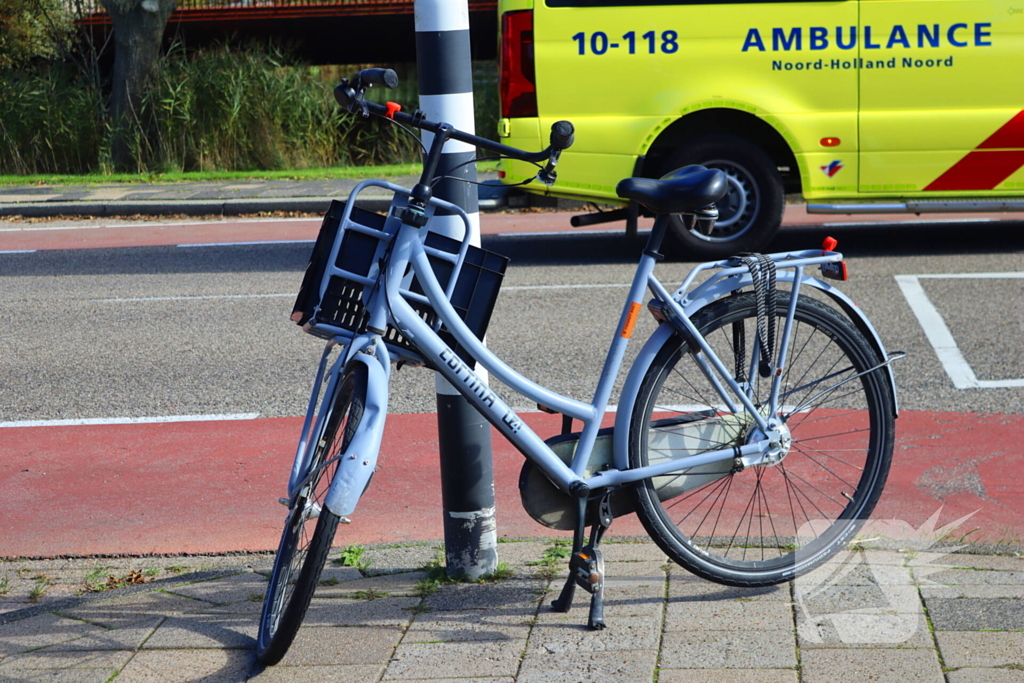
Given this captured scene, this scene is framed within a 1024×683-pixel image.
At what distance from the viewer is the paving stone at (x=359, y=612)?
3271 mm

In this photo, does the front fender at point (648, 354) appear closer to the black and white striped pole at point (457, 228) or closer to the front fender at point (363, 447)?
the black and white striped pole at point (457, 228)

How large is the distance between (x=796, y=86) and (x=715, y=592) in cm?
619

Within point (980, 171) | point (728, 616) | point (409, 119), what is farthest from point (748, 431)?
point (980, 171)

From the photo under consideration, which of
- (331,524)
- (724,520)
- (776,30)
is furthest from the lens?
(776,30)

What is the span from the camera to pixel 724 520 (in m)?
4.18

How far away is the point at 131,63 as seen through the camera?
56.2 feet

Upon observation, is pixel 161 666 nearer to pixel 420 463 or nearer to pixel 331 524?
pixel 331 524

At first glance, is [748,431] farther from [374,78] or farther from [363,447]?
[374,78]

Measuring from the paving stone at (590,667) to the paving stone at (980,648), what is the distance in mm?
723

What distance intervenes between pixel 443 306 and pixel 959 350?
431 cm

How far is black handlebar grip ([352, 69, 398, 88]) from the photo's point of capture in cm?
285

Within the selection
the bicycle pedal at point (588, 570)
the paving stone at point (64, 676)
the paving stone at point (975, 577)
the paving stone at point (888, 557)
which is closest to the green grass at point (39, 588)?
the paving stone at point (64, 676)

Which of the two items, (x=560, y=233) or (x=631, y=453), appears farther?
(x=560, y=233)

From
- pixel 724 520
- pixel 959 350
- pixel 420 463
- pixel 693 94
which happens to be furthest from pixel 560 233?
pixel 724 520
